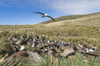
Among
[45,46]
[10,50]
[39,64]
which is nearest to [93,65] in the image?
[39,64]

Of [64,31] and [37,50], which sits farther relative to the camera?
[64,31]

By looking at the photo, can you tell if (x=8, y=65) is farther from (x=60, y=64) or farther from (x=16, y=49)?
(x=16, y=49)

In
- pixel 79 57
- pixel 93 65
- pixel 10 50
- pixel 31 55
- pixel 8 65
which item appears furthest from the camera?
pixel 10 50

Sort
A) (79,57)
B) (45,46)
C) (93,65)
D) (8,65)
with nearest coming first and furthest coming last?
(93,65) < (79,57) < (8,65) < (45,46)

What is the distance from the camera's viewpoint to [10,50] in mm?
4359

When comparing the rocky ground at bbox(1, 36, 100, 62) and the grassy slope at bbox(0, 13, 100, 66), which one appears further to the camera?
the grassy slope at bbox(0, 13, 100, 66)

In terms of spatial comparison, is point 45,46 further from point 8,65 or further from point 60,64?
point 60,64

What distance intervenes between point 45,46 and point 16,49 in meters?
1.54

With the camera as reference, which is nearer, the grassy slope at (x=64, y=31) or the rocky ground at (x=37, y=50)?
the rocky ground at (x=37, y=50)

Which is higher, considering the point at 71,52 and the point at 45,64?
the point at 45,64

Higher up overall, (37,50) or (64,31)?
(37,50)

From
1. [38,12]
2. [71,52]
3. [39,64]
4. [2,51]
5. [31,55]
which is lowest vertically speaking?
[71,52]

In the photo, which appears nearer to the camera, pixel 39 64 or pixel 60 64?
pixel 60 64

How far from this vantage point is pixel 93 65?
124cm
